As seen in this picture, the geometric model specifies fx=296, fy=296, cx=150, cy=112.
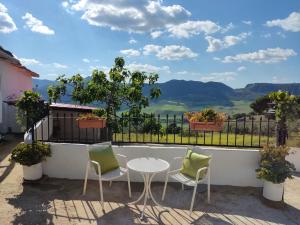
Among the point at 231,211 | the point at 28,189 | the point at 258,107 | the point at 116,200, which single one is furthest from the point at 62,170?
the point at 258,107

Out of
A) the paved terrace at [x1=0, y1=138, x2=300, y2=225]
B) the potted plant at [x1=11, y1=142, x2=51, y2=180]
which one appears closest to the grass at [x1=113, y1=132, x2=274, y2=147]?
the paved terrace at [x1=0, y1=138, x2=300, y2=225]

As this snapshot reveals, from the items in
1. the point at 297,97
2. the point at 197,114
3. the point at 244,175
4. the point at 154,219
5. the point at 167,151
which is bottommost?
the point at 154,219

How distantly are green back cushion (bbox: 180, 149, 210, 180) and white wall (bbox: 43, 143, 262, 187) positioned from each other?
0.42 metres

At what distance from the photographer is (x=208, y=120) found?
6055mm

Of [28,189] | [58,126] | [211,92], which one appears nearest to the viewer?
[28,189]

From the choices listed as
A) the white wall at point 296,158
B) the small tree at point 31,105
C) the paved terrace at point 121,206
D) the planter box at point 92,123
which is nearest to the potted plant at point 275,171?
the paved terrace at point 121,206

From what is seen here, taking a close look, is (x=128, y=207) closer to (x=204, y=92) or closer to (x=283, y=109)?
(x=283, y=109)

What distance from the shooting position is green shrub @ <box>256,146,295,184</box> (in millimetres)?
5262

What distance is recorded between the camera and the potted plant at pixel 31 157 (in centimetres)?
591

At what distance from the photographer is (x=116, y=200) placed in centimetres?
544

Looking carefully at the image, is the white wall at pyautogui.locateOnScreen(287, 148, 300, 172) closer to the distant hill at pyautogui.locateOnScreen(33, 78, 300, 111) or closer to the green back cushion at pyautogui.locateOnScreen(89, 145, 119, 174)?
the green back cushion at pyautogui.locateOnScreen(89, 145, 119, 174)

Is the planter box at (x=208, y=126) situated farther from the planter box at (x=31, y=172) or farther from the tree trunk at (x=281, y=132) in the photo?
the planter box at (x=31, y=172)

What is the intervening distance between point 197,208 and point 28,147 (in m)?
3.52

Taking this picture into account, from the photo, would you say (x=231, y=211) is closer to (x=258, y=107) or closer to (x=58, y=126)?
(x=58, y=126)
